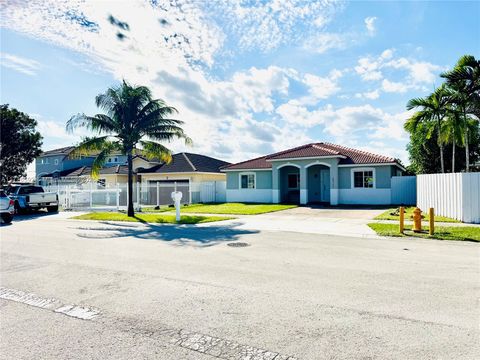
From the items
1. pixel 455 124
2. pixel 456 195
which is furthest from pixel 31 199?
→ pixel 455 124

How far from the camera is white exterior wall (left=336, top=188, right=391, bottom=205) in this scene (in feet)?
80.4

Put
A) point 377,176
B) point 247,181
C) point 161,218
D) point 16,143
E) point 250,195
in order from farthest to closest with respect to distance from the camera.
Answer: point 16,143 < point 247,181 < point 250,195 < point 377,176 < point 161,218

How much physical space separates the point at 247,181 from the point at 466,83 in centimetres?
1674

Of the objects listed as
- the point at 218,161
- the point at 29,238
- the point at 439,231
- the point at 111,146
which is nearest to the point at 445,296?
the point at 439,231

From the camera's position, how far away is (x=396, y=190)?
24391mm

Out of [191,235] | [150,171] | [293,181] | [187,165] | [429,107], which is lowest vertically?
[191,235]

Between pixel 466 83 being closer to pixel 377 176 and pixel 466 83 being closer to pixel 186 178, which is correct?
pixel 377 176

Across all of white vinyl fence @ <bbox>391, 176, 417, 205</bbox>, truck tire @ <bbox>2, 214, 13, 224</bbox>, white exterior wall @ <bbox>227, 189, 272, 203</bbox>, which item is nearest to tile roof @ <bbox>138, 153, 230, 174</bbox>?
white exterior wall @ <bbox>227, 189, 272, 203</bbox>

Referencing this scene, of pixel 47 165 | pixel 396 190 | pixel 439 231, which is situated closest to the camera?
pixel 439 231

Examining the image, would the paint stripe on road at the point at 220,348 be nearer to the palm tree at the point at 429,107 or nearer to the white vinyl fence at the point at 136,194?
the palm tree at the point at 429,107

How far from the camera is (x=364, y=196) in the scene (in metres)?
25.0

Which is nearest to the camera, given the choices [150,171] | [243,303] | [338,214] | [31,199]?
[243,303]

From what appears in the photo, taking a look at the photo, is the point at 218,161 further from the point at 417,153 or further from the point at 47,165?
the point at 47,165

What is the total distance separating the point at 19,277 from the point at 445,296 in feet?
25.5
